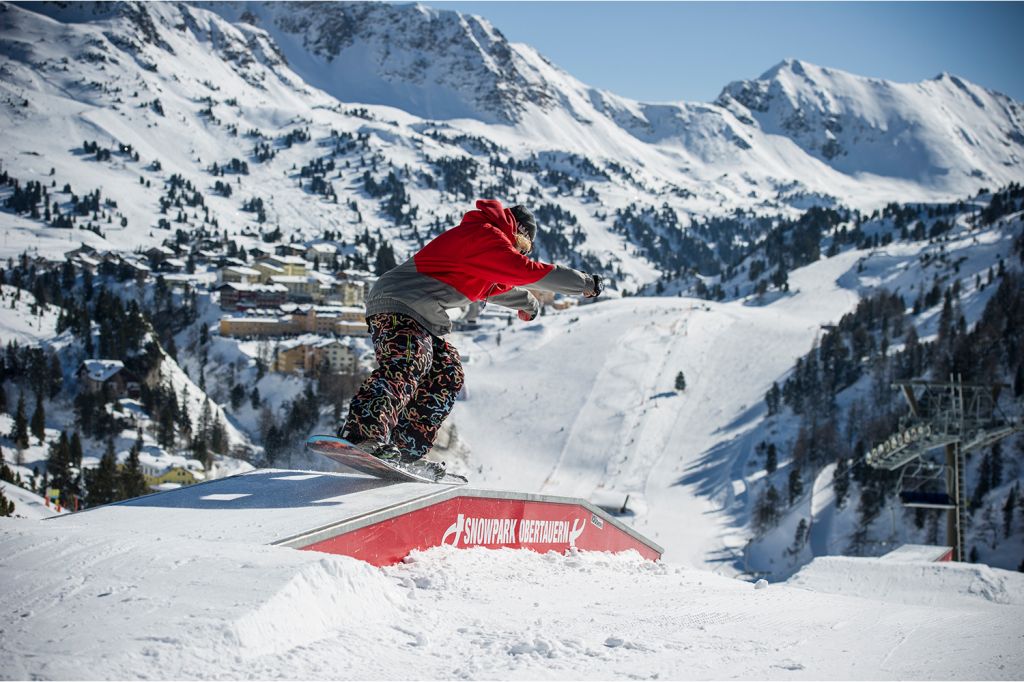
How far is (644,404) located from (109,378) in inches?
1586

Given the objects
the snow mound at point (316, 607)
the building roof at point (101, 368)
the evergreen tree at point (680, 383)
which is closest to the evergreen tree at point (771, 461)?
the evergreen tree at point (680, 383)

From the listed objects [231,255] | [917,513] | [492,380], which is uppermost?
[231,255]

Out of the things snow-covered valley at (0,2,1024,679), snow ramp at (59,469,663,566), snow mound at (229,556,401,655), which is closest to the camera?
snow mound at (229,556,401,655)

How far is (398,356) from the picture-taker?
5195 mm

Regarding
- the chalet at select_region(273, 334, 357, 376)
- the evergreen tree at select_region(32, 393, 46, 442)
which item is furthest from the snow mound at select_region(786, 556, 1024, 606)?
the chalet at select_region(273, 334, 357, 376)

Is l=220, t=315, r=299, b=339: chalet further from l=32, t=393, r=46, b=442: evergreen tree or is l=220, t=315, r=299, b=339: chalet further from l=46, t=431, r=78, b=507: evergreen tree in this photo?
l=46, t=431, r=78, b=507: evergreen tree

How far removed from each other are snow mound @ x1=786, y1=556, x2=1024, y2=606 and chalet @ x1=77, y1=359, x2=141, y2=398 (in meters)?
56.9

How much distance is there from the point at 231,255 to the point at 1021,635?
391ft

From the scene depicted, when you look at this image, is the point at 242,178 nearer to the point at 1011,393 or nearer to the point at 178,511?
the point at 1011,393

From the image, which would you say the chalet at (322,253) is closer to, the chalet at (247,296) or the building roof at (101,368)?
the chalet at (247,296)

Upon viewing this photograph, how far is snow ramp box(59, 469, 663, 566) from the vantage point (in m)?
3.95

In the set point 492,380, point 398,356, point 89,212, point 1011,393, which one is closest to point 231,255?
point 89,212

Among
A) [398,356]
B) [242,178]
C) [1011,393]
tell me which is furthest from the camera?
[242,178]

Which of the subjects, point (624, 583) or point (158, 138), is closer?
point (624, 583)
